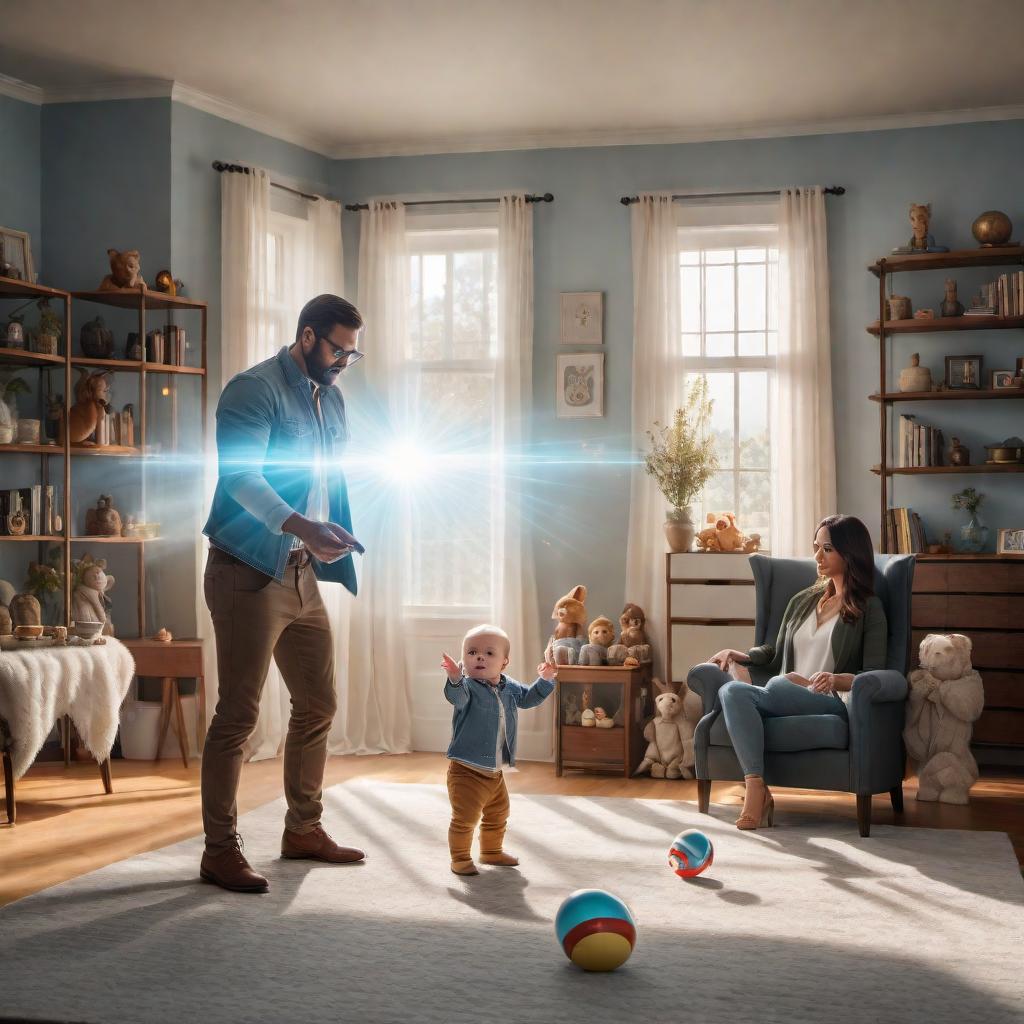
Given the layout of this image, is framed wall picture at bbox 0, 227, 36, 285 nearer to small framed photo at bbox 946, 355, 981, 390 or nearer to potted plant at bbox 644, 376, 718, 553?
potted plant at bbox 644, 376, 718, 553

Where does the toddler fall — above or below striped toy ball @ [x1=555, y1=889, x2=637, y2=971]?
above

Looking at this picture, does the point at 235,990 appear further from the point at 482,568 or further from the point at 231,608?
the point at 482,568

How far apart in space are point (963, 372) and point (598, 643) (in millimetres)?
2102

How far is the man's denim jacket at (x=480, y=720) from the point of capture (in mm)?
3670

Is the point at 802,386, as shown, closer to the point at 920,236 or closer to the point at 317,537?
the point at 920,236

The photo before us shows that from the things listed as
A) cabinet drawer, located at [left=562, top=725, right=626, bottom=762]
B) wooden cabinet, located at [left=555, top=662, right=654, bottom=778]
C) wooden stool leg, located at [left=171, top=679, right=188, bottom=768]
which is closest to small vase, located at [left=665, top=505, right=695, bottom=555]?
wooden cabinet, located at [left=555, top=662, right=654, bottom=778]

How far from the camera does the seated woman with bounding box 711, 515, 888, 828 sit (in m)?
4.40

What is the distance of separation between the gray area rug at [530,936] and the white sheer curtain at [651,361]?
198 cm

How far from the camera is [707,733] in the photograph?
181 inches

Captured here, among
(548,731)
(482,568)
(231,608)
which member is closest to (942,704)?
(548,731)

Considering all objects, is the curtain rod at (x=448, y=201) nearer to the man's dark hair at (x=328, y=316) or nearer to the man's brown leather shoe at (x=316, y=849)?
the man's dark hair at (x=328, y=316)

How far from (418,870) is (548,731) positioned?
98.2 inches

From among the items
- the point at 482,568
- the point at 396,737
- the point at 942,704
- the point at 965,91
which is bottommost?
the point at 396,737

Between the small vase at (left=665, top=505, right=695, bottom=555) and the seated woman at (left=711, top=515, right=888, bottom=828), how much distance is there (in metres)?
1.02
